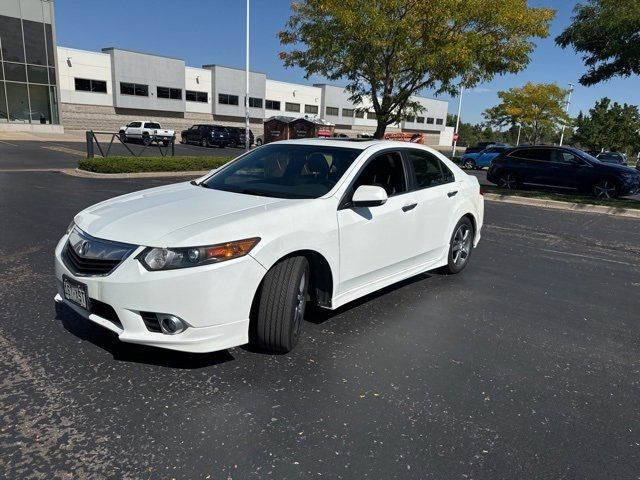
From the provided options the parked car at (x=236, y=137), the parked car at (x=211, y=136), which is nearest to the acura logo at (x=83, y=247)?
the parked car at (x=211, y=136)

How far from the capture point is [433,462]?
247 centimetres

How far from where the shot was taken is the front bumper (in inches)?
113

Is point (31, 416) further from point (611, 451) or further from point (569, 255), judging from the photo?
point (569, 255)

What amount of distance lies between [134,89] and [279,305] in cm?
4597

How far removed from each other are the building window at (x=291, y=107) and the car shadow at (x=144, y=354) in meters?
56.4

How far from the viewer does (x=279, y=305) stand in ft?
10.7

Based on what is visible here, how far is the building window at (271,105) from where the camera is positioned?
182 feet

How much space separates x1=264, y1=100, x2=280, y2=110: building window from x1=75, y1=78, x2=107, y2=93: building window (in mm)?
18337

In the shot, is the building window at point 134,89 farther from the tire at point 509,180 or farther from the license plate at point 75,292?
the license plate at point 75,292

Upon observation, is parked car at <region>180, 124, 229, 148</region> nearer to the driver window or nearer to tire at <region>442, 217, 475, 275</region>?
tire at <region>442, 217, 475, 275</region>

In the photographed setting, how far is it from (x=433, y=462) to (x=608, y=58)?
47.7ft

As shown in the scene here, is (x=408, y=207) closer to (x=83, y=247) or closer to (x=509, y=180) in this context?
(x=83, y=247)

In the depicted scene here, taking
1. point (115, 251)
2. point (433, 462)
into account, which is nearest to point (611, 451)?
point (433, 462)

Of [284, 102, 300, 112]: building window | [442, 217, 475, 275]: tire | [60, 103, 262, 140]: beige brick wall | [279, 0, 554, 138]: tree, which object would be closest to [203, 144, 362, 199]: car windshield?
[442, 217, 475, 275]: tire
